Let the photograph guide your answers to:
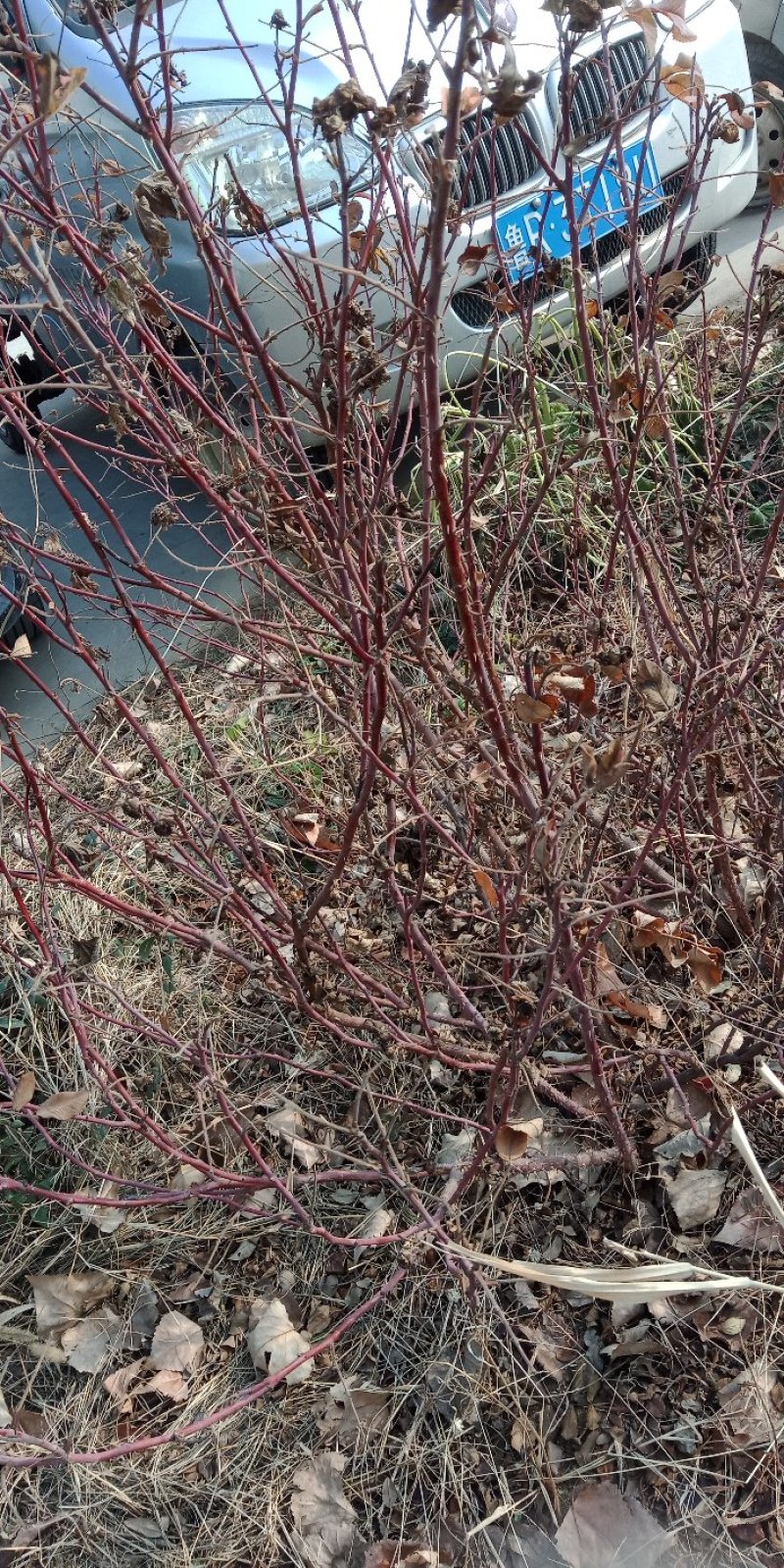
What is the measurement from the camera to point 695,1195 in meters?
1.84

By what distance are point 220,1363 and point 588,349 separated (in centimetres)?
184

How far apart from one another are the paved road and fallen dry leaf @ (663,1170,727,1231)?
78.8 inches

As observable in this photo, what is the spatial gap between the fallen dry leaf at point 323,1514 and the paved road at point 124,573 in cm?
209

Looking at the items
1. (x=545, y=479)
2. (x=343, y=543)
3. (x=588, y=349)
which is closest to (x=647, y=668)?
(x=545, y=479)

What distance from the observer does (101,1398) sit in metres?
1.97

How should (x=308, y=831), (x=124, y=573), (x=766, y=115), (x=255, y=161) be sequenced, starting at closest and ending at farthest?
(x=308, y=831) < (x=255, y=161) < (x=124, y=573) < (x=766, y=115)

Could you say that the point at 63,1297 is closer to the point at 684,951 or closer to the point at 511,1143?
the point at 511,1143

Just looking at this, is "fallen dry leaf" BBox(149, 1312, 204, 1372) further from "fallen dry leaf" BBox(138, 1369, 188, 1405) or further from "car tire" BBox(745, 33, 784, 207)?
"car tire" BBox(745, 33, 784, 207)

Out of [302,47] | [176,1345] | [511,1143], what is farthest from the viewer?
[302,47]

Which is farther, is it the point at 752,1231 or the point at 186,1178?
the point at 186,1178

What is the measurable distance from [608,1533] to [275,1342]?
0.60 m

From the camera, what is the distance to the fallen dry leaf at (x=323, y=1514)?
1.71 meters

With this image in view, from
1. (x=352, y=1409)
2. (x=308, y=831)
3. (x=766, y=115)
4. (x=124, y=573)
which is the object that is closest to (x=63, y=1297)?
(x=352, y=1409)

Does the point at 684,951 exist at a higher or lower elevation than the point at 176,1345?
higher
